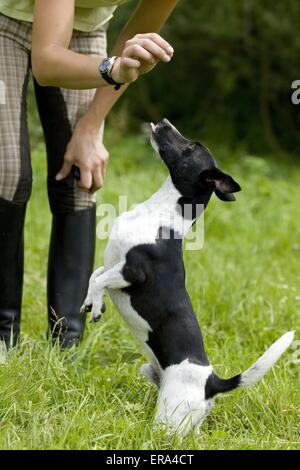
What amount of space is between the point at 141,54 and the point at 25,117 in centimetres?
75

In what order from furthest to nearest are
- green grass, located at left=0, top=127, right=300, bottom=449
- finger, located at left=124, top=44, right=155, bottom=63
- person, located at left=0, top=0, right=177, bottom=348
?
1. person, located at left=0, top=0, right=177, bottom=348
2. green grass, located at left=0, top=127, right=300, bottom=449
3. finger, located at left=124, top=44, right=155, bottom=63

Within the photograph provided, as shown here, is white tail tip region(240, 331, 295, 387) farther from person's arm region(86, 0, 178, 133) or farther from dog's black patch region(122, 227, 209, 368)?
person's arm region(86, 0, 178, 133)

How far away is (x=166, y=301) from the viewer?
8.29 ft

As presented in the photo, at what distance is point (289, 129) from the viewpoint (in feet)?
30.7

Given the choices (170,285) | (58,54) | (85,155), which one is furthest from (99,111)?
(170,285)

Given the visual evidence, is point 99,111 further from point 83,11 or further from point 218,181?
point 218,181

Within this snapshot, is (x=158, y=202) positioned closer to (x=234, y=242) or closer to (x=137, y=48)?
(x=137, y=48)

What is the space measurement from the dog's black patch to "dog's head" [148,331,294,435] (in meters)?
0.04

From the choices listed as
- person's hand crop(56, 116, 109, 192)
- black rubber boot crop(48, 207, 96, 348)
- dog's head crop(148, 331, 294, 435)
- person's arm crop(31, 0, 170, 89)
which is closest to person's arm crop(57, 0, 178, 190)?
person's hand crop(56, 116, 109, 192)

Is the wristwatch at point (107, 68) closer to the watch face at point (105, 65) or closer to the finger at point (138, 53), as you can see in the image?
the watch face at point (105, 65)

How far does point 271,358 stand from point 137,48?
0.94 m

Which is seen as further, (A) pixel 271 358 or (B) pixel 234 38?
(B) pixel 234 38

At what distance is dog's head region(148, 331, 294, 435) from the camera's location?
97.6 inches
